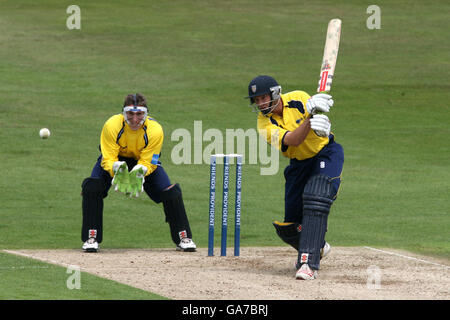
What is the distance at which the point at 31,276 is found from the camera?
751cm

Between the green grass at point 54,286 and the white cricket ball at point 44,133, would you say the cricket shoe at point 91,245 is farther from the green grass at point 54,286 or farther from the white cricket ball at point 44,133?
the white cricket ball at point 44,133

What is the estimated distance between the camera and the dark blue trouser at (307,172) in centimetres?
801

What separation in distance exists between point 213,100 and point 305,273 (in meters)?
12.6

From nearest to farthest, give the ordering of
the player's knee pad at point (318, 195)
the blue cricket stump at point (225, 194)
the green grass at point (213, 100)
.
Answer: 1. the player's knee pad at point (318, 195)
2. the blue cricket stump at point (225, 194)
3. the green grass at point (213, 100)

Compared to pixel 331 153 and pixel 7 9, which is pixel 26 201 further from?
pixel 7 9

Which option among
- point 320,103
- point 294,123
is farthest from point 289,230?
point 320,103

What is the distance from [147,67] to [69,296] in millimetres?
15993

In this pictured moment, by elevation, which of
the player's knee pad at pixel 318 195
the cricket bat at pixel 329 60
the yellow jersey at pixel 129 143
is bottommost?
the player's knee pad at pixel 318 195

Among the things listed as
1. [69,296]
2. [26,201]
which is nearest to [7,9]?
[26,201]

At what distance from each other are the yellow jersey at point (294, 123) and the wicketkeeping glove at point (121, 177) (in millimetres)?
1568

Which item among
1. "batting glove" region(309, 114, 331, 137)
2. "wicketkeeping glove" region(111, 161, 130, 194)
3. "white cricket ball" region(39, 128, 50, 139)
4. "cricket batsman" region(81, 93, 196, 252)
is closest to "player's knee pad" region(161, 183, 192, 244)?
"cricket batsman" region(81, 93, 196, 252)

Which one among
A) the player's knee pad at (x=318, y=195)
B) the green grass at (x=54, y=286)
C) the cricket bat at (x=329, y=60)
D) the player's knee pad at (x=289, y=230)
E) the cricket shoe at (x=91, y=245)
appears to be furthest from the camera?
the cricket shoe at (x=91, y=245)

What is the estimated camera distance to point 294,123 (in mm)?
8078

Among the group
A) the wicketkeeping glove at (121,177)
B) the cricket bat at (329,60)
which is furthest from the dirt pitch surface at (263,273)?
the cricket bat at (329,60)
